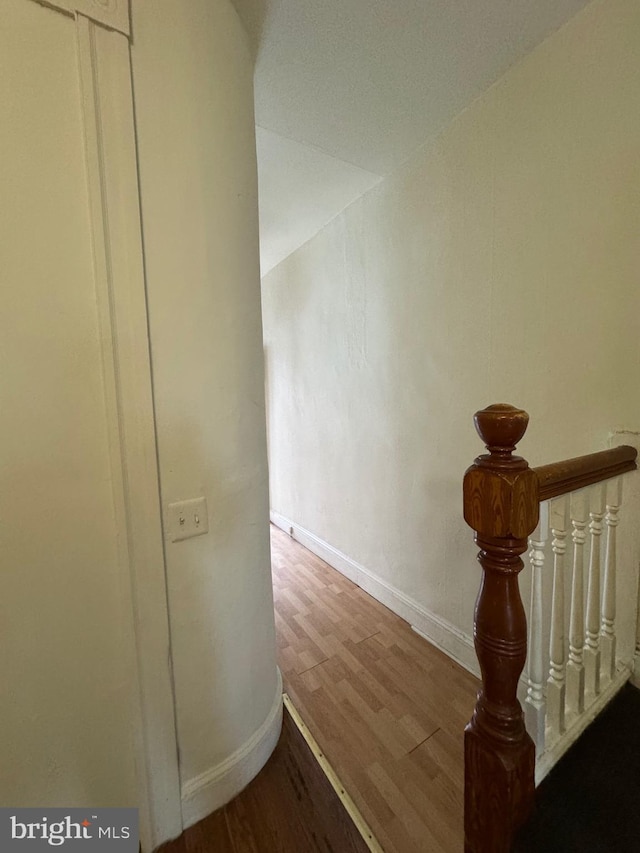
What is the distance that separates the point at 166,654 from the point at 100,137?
1415mm

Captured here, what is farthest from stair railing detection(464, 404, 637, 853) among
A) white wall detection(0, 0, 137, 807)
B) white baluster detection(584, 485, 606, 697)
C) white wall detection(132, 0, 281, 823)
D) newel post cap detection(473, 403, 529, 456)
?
white wall detection(0, 0, 137, 807)

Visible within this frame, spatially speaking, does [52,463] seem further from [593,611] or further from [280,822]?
[593,611]

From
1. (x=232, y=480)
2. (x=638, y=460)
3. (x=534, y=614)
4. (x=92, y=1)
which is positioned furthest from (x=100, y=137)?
(x=638, y=460)

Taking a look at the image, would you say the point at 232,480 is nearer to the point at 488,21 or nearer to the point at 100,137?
the point at 100,137

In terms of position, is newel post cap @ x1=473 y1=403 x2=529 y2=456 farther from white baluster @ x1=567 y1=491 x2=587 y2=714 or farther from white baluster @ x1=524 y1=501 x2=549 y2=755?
white baluster @ x1=567 y1=491 x2=587 y2=714

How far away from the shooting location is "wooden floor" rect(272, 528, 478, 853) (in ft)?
3.84

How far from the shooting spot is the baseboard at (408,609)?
5.89 feet

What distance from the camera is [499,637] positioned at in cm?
74

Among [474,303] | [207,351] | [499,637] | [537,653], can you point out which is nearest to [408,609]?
[537,653]

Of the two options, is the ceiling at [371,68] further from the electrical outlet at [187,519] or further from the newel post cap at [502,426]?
the electrical outlet at [187,519]

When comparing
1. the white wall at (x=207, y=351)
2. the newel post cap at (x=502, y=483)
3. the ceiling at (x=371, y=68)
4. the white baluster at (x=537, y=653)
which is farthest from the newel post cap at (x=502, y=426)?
the ceiling at (x=371, y=68)

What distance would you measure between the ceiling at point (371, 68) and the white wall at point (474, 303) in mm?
107

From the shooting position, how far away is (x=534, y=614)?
Answer: 0.93m

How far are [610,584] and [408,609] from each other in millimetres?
1200
